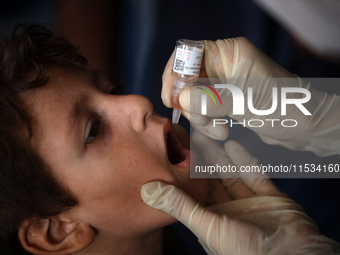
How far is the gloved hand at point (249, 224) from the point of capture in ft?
3.41

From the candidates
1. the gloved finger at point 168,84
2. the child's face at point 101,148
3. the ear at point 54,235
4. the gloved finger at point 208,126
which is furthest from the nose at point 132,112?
the ear at point 54,235

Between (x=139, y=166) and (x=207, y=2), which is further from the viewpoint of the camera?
(x=207, y=2)

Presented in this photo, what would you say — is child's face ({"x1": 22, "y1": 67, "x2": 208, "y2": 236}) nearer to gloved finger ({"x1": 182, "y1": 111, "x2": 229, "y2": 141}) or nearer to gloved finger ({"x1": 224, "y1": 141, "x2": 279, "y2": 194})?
gloved finger ({"x1": 182, "y1": 111, "x2": 229, "y2": 141})

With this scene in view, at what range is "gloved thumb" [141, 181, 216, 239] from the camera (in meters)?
1.12

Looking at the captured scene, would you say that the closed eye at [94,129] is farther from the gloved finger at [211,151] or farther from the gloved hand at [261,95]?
the gloved finger at [211,151]

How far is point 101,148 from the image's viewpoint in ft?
3.67

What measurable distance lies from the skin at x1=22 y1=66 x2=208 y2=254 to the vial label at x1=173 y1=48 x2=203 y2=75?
21 cm

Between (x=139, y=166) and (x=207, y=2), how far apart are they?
3.88 feet

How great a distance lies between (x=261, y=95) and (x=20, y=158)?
930mm

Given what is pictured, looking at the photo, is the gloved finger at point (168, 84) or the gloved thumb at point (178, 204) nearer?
the gloved thumb at point (178, 204)

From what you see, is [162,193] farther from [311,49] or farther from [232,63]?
[311,49]

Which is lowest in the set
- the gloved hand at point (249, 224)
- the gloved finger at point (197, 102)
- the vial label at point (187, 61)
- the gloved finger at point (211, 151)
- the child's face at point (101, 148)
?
the gloved hand at point (249, 224)

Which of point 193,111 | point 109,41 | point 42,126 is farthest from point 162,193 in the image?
point 109,41

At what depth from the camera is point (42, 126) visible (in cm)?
104
